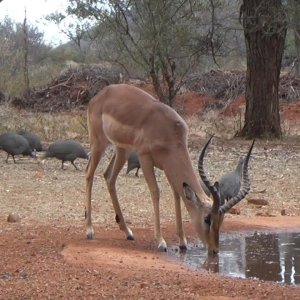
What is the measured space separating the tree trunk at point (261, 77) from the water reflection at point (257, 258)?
14637 millimetres

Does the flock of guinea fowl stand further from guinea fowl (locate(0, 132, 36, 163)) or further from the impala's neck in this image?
the impala's neck

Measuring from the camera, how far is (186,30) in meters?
24.7

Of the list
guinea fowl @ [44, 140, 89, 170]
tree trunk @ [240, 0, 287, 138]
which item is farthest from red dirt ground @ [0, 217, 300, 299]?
tree trunk @ [240, 0, 287, 138]

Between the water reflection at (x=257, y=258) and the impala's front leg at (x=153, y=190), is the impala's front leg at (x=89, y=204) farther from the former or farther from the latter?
the water reflection at (x=257, y=258)

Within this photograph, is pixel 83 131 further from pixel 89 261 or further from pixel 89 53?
pixel 89 53

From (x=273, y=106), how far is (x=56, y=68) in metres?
28.8

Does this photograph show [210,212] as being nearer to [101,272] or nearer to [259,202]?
[101,272]

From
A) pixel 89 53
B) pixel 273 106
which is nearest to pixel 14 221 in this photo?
pixel 273 106

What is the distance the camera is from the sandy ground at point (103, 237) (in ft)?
23.7

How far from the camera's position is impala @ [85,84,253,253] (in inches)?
361

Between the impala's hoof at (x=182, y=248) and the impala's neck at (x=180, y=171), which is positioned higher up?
the impala's neck at (x=180, y=171)

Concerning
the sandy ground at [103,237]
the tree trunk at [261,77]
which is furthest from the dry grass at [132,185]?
the tree trunk at [261,77]

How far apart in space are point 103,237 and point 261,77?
51.7 feet

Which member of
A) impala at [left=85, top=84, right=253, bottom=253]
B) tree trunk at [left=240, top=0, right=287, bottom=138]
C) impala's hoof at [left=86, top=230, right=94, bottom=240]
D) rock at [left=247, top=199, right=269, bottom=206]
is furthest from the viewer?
tree trunk at [left=240, top=0, right=287, bottom=138]
